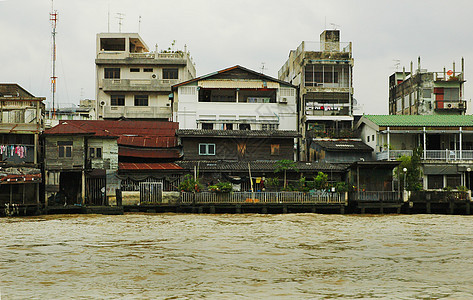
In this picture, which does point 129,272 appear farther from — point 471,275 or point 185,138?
point 185,138

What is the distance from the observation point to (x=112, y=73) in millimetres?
60312

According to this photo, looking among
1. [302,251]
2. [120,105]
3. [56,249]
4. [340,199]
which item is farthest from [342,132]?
[56,249]

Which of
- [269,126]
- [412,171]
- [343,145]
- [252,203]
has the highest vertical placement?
[269,126]

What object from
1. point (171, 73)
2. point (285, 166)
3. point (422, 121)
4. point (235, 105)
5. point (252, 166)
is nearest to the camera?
point (285, 166)

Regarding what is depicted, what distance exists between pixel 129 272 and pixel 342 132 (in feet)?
126

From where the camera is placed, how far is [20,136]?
40562 mm

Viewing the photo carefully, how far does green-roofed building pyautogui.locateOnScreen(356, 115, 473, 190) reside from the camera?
47.0 m

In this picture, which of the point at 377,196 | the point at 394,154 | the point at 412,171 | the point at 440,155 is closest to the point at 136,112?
the point at 394,154

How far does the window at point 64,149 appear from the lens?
40.6 m

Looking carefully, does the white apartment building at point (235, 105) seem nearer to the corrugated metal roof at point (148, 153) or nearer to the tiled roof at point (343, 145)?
the tiled roof at point (343, 145)

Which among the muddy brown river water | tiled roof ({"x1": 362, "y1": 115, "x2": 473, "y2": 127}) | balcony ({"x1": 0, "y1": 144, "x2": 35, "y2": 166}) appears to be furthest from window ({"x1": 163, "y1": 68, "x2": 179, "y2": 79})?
the muddy brown river water

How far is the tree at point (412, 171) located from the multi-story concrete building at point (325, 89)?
10.1 m

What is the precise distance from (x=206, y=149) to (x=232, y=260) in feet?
96.9

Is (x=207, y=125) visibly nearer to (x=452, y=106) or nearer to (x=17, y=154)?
(x=17, y=154)
